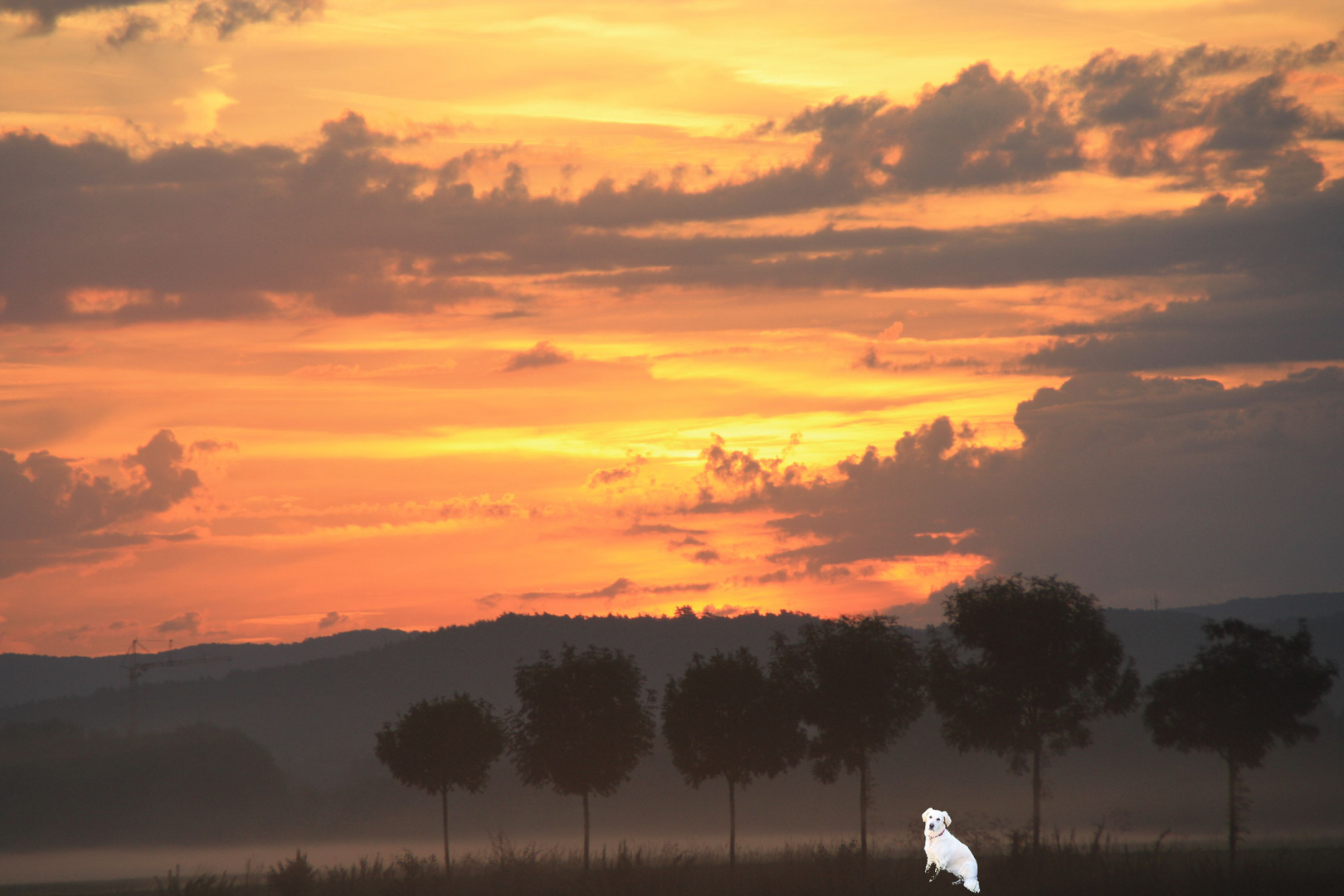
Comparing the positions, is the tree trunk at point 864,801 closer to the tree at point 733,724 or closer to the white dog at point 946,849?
the tree at point 733,724

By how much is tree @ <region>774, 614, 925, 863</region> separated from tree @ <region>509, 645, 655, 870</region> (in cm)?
904

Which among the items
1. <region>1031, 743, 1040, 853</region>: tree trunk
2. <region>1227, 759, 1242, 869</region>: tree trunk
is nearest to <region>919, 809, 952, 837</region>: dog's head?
<region>1031, 743, 1040, 853</region>: tree trunk

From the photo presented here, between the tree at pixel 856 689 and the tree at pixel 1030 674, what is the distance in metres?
2.57

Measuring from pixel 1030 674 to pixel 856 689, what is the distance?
7.52 meters

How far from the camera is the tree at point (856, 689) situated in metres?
55.1

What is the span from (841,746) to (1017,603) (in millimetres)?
9843

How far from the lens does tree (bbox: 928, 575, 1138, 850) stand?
167ft

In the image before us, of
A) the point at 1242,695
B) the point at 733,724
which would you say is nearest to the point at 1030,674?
the point at 1242,695

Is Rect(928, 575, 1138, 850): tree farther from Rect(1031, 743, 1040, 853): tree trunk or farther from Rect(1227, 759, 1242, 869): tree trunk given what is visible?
Rect(1227, 759, 1242, 869): tree trunk

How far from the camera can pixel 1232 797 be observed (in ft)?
163

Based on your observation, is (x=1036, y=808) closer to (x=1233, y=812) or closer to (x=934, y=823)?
(x=1233, y=812)

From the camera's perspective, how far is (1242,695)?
5194cm

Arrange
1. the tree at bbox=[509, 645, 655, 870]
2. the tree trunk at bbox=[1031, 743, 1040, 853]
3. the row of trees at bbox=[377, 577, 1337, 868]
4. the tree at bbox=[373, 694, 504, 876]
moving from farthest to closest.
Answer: the tree at bbox=[373, 694, 504, 876]
the tree at bbox=[509, 645, 655, 870]
the row of trees at bbox=[377, 577, 1337, 868]
the tree trunk at bbox=[1031, 743, 1040, 853]

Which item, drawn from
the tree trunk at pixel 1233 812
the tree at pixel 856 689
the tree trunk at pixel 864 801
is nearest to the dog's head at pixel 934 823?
the tree trunk at pixel 864 801
